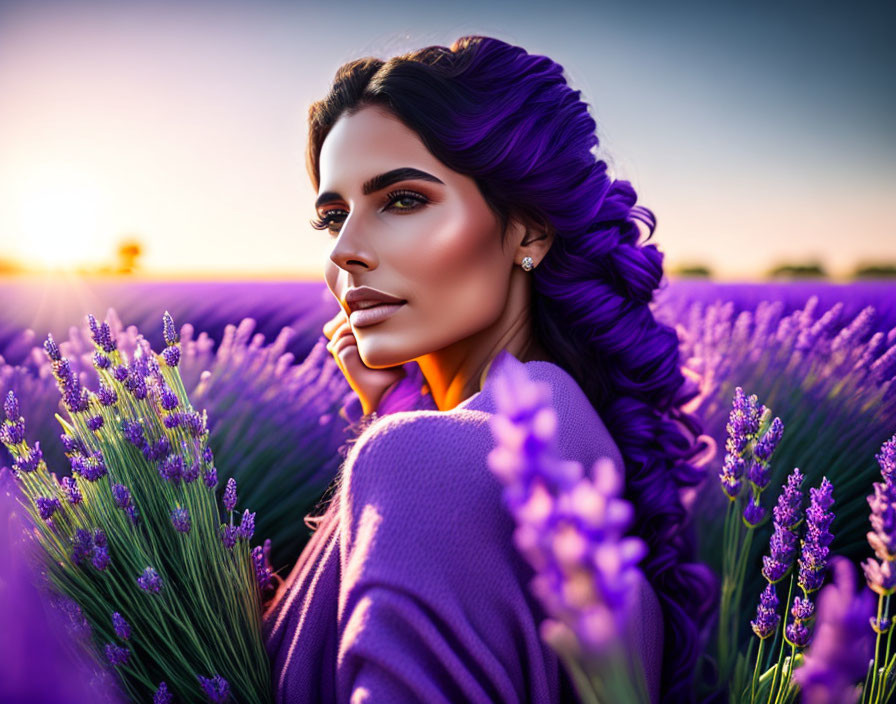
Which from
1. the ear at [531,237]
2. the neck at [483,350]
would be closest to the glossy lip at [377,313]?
the neck at [483,350]

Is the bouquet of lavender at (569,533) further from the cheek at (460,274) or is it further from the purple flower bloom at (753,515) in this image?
the cheek at (460,274)

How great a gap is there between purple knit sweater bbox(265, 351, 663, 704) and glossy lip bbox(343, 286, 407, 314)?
1.10 feet

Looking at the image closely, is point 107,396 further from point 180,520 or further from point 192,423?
point 180,520

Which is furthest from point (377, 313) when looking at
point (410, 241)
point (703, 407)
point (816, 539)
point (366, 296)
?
point (703, 407)

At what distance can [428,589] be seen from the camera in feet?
2.79

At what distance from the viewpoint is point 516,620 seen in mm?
933

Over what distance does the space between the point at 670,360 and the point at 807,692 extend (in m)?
1.11

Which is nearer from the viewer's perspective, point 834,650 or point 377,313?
point 834,650

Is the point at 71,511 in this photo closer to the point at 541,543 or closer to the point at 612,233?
the point at 541,543

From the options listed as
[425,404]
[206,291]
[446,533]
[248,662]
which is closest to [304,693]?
[248,662]

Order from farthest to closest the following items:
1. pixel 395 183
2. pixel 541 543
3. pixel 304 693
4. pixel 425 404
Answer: pixel 425 404, pixel 395 183, pixel 304 693, pixel 541 543

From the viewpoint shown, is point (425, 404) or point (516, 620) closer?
point (516, 620)

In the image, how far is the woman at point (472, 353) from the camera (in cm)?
89

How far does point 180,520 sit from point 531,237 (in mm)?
844
